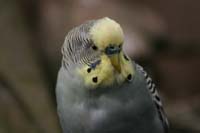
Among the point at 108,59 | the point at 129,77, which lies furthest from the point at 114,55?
the point at 129,77

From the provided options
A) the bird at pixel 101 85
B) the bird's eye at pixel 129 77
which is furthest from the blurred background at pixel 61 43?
the bird's eye at pixel 129 77

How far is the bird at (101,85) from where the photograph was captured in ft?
6.30

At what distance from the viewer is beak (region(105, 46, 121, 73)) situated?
1.90 m

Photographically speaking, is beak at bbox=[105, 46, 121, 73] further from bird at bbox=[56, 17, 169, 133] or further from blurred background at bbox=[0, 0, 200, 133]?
blurred background at bbox=[0, 0, 200, 133]

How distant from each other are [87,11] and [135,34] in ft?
1.12

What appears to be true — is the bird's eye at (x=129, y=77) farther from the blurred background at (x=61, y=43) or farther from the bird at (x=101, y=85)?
the blurred background at (x=61, y=43)

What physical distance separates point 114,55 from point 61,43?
236 centimetres

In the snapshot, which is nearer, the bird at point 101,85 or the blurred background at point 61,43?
the bird at point 101,85

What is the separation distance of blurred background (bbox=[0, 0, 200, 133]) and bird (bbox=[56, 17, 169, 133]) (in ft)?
3.88

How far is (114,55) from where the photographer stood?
1.91 metres

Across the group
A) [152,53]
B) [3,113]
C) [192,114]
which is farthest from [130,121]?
[152,53]

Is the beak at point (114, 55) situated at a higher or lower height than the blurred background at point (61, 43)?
higher

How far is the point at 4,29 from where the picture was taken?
138 inches

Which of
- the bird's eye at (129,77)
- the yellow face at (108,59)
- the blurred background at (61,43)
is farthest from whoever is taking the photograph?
the blurred background at (61,43)
